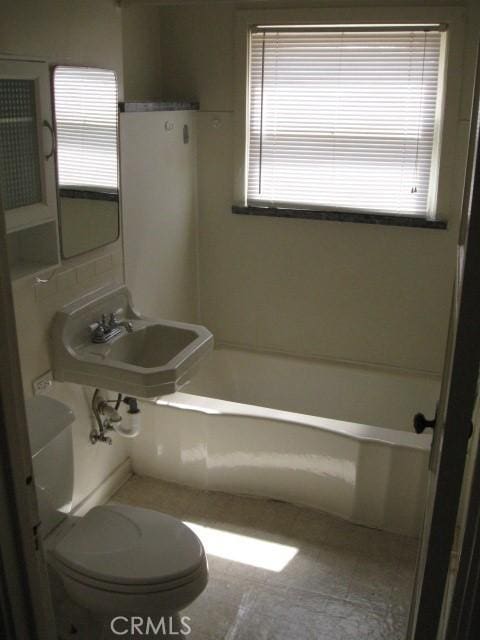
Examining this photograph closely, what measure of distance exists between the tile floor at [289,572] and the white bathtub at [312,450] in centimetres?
8

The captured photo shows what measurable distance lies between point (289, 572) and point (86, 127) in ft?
6.29

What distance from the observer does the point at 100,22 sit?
98.6 inches

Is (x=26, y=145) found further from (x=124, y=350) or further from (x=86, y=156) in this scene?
(x=124, y=350)

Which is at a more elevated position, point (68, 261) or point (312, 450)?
point (68, 261)

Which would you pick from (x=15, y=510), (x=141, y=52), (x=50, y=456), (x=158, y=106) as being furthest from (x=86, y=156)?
(x=15, y=510)

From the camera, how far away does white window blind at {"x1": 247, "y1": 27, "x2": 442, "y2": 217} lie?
10.3ft

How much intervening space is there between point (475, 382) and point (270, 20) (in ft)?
8.99

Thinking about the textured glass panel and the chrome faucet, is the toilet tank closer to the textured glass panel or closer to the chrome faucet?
the chrome faucet

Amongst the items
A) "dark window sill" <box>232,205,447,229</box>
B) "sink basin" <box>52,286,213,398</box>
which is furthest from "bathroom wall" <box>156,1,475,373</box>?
"sink basin" <box>52,286,213,398</box>

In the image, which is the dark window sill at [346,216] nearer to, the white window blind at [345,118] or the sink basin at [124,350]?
the white window blind at [345,118]

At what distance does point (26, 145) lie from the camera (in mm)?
2197

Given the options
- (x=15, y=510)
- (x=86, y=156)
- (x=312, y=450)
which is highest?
(x=86, y=156)

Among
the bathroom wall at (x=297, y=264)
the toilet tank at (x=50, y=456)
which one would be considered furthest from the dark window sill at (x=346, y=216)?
the toilet tank at (x=50, y=456)

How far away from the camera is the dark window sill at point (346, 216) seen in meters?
3.26
